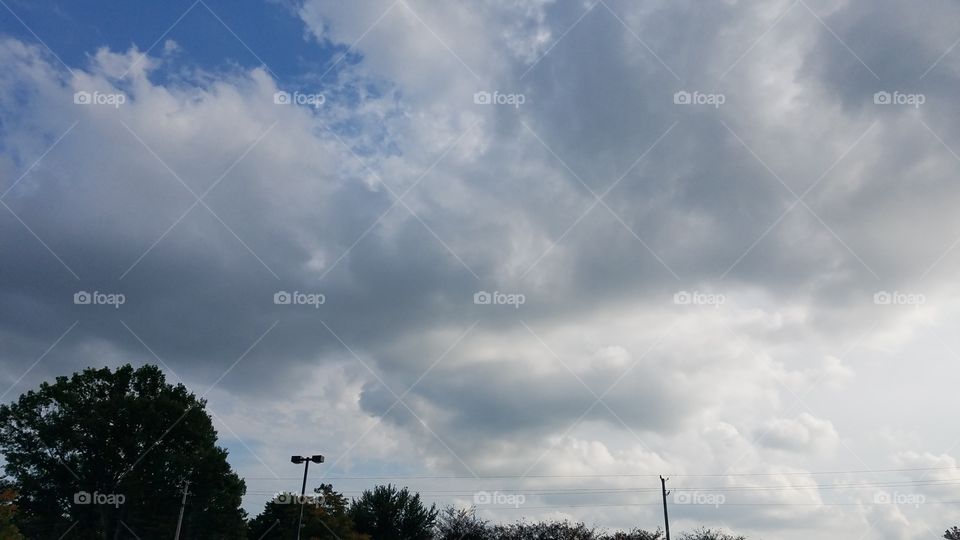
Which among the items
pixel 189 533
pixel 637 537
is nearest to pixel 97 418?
pixel 189 533

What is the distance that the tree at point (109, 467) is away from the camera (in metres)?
47.5

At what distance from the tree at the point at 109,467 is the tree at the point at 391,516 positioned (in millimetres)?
11300

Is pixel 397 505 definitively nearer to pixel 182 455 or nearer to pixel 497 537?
pixel 497 537

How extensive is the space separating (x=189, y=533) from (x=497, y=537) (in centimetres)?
2969

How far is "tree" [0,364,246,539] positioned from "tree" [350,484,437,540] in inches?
445

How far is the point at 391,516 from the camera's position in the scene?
5825cm

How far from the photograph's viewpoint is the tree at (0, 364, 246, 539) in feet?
156

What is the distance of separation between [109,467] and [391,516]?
23.6 meters

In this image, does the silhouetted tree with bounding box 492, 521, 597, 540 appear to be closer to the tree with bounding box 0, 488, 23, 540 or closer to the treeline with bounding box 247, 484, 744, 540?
the treeline with bounding box 247, 484, 744, 540

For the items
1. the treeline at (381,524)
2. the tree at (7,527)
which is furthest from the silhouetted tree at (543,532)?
the tree at (7,527)

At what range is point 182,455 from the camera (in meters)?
49.6

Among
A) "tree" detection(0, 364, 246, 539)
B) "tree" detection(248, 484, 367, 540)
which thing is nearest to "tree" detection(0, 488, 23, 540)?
"tree" detection(0, 364, 246, 539)

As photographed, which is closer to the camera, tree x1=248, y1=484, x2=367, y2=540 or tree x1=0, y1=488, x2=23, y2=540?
tree x1=0, y1=488, x2=23, y2=540

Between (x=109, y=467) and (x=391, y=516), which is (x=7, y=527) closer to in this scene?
(x=109, y=467)
